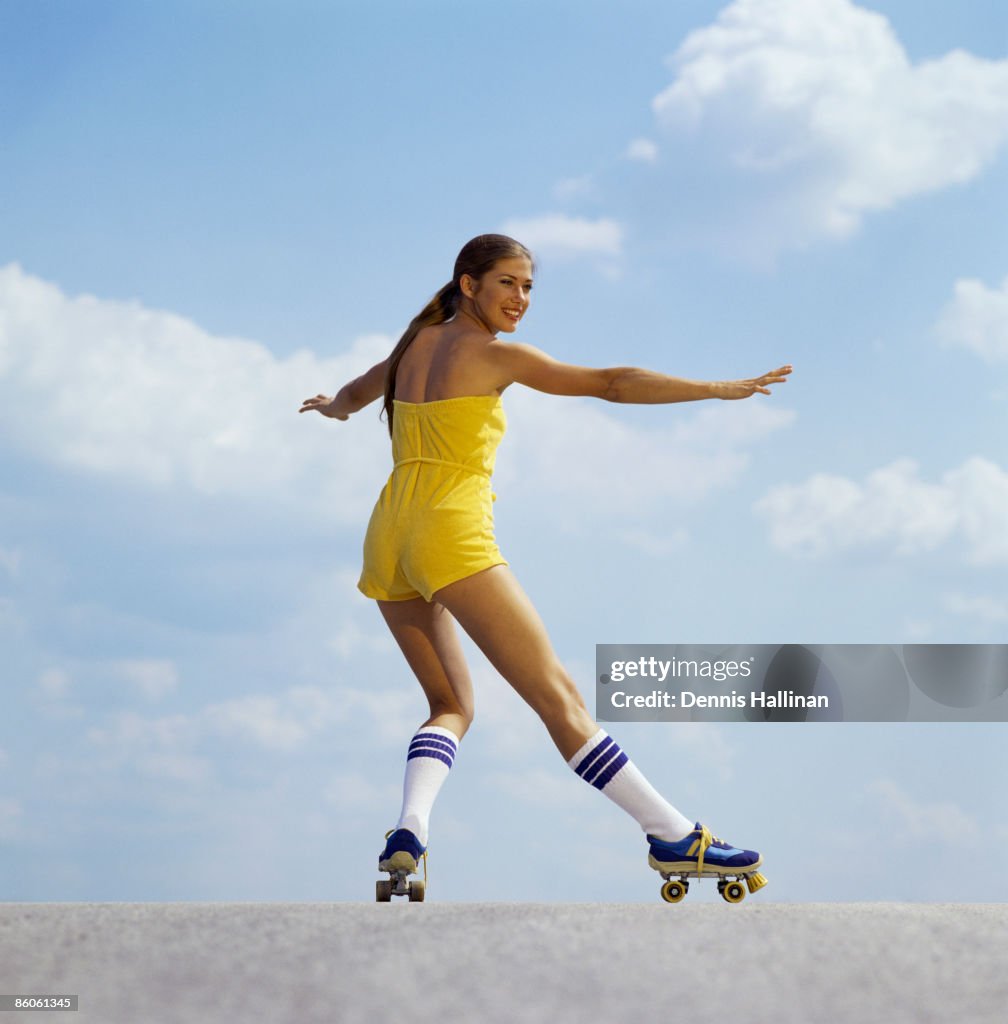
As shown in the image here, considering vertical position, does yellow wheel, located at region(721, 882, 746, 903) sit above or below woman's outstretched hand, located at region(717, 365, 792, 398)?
below

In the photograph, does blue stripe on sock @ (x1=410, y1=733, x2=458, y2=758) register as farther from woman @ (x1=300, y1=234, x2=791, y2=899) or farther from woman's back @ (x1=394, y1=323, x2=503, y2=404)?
woman's back @ (x1=394, y1=323, x2=503, y2=404)

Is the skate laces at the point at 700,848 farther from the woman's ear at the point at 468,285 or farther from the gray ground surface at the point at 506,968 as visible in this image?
the woman's ear at the point at 468,285

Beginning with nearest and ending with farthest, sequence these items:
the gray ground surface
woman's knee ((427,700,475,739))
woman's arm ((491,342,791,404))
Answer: the gray ground surface
woman's arm ((491,342,791,404))
woman's knee ((427,700,475,739))

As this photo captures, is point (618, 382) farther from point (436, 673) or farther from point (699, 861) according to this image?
point (699, 861)

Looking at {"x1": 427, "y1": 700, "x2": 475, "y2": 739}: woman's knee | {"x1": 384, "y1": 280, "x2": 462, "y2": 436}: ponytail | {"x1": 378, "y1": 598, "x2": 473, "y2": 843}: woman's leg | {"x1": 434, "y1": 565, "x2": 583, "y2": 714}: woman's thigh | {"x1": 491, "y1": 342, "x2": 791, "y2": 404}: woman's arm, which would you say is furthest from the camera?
{"x1": 384, "y1": 280, "x2": 462, "y2": 436}: ponytail

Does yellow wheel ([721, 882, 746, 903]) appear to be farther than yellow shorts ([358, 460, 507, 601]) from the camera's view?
Yes

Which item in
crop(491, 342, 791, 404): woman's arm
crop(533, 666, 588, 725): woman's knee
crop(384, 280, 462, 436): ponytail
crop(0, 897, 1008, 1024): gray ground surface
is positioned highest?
crop(384, 280, 462, 436): ponytail

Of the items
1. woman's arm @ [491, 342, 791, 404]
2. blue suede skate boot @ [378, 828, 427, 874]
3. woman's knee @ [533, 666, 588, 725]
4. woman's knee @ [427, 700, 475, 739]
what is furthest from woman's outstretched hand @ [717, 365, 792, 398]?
blue suede skate boot @ [378, 828, 427, 874]

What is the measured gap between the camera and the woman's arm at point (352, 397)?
15.2ft

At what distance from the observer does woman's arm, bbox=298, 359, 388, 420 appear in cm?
464

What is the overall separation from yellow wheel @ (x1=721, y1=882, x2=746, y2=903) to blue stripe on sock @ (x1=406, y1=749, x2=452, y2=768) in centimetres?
93

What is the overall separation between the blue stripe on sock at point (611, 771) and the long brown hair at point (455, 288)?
1293mm

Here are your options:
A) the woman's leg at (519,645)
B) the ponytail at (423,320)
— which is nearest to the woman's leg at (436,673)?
the woman's leg at (519,645)

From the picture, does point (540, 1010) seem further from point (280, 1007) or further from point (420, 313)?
point (420, 313)
